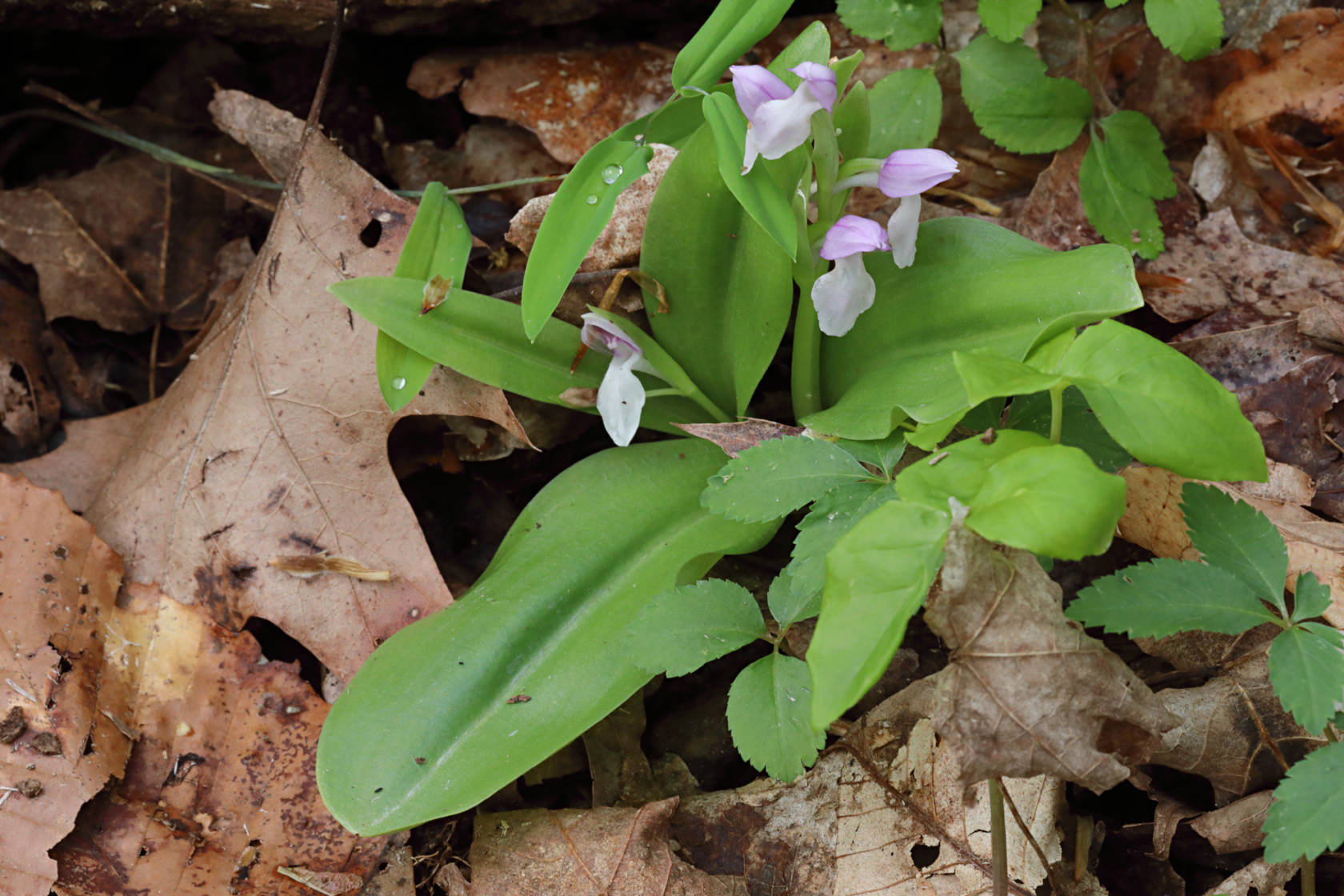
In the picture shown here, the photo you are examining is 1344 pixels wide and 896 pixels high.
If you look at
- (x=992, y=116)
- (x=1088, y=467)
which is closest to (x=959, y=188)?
(x=992, y=116)

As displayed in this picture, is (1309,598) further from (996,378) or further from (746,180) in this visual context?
(746,180)

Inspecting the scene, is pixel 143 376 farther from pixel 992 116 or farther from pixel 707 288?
pixel 992 116

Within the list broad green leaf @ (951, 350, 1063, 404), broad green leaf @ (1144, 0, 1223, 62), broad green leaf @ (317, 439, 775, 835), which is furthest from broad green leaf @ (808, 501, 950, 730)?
broad green leaf @ (1144, 0, 1223, 62)

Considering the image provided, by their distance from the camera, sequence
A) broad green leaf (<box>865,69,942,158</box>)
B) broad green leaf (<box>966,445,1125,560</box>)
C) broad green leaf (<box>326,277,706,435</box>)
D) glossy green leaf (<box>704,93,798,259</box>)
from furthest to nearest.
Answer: broad green leaf (<box>865,69,942,158</box>) → broad green leaf (<box>326,277,706,435</box>) → glossy green leaf (<box>704,93,798,259</box>) → broad green leaf (<box>966,445,1125,560</box>)

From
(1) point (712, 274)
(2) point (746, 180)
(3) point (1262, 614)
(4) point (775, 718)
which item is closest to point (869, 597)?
(4) point (775, 718)

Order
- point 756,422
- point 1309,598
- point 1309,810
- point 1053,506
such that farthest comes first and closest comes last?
point 756,422, point 1309,598, point 1309,810, point 1053,506

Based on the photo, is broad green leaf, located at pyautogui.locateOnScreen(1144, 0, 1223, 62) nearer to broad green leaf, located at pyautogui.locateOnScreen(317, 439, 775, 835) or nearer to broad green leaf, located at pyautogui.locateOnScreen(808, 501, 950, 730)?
broad green leaf, located at pyautogui.locateOnScreen(317, 439, 775, 835)
